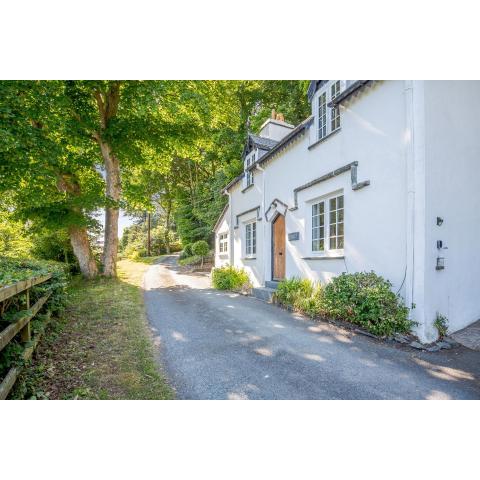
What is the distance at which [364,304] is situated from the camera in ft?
15.6

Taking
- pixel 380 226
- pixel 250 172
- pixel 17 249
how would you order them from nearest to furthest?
1. pixel 380 226
2. pixel 250 172
3. pixel 17 249

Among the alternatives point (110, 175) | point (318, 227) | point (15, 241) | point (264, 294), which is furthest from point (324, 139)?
point (15, 241)

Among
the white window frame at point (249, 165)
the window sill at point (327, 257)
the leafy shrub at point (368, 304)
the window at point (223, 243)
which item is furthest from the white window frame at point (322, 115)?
the window at point (223, 243)

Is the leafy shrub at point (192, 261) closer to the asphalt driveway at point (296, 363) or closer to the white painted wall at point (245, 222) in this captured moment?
the white painted wall at point (245, 222)

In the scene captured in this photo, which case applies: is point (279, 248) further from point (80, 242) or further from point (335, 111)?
point (80, 242)

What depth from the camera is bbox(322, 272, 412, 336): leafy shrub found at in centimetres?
455

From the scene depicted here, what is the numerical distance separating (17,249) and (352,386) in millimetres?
14463

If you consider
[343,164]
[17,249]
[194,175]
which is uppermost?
[194,175]

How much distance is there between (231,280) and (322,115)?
6183 millimetres

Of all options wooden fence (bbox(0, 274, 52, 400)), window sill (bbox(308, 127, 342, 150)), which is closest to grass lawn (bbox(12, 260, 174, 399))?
wooden fence (bbox(0, 274, 52, 400))

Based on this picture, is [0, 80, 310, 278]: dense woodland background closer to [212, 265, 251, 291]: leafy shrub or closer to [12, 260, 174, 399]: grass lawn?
[212, 265, 251, 291]: leafy shrub

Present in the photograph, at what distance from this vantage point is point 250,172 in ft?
34.9

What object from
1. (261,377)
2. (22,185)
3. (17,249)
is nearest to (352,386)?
(261,377)
